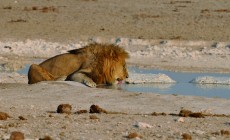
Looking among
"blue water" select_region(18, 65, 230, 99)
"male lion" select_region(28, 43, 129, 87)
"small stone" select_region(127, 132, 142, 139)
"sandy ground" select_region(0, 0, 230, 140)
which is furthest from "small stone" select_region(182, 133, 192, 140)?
"male lion" select_region(28, 43, 129, 87)

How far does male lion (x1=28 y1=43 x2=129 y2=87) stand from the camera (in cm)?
1282

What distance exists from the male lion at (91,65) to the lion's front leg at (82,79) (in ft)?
0.16

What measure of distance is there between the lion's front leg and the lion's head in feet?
0.46

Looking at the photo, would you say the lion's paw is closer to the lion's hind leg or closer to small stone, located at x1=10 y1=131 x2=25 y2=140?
the lion's hind leg

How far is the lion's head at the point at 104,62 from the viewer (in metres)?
12.8

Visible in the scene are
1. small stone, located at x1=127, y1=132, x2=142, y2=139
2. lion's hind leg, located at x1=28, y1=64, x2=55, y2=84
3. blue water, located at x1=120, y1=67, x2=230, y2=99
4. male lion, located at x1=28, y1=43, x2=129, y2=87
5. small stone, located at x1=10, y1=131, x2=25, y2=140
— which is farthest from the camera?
male lion, located at x1=28, y1=43, x2=129, y2=87

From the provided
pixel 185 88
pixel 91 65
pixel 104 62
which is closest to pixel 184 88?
pixel 185 88

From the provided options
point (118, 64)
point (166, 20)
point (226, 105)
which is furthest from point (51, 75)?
point (166, 20)

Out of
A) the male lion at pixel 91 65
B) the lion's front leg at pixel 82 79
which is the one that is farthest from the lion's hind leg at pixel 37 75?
the lion's front leg at pixel 82 79

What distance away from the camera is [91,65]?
12828 mm

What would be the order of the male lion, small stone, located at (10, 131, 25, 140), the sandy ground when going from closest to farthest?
1. small stone, located at (10, 131, 25, 140)
2. the sandy ground
3. the male lion

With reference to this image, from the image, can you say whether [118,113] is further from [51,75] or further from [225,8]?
[225,8]

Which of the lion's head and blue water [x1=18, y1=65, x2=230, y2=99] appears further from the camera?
the lion's head

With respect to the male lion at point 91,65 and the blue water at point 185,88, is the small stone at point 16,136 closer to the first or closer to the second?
the blue water at point 185,88
